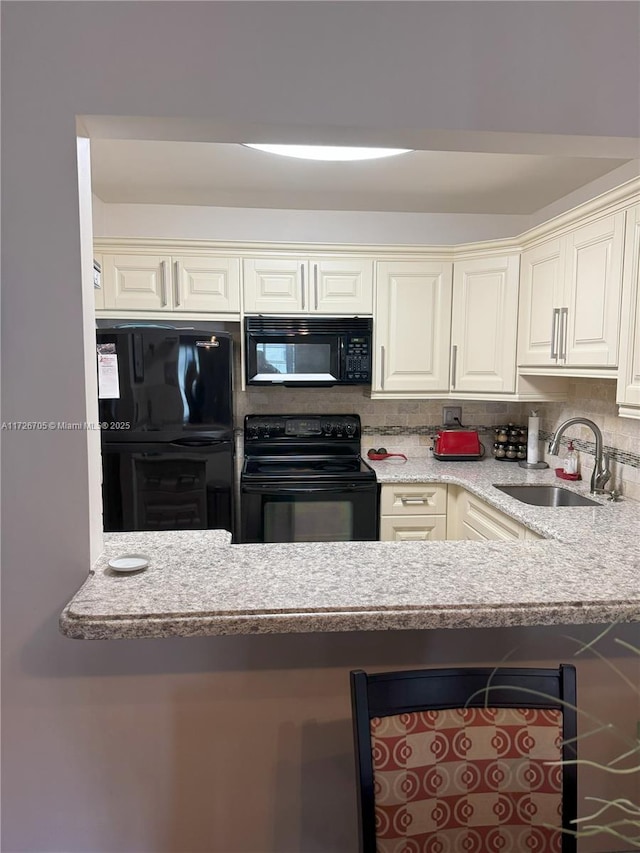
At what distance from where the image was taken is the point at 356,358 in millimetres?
2963

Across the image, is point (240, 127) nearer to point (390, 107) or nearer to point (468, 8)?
point (390, 107)

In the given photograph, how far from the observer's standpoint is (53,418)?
1170 mm

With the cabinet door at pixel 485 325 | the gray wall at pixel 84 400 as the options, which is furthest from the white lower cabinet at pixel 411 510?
the gray wall at pixel 84 400

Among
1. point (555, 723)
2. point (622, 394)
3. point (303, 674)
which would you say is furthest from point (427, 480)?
point (555, 723)

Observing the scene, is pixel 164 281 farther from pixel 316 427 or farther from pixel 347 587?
pixel 347 587

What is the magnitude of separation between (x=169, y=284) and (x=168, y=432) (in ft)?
2.85

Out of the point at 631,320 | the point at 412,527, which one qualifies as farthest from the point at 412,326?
the point at 631,320

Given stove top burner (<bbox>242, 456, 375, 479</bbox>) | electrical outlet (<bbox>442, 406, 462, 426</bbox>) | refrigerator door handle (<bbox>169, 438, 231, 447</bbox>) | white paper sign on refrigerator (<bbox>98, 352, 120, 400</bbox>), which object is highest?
white paper sign on refrigerator (<bbox>98, 352, 120, 400</bbox>)

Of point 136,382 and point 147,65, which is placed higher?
A: point 147,65

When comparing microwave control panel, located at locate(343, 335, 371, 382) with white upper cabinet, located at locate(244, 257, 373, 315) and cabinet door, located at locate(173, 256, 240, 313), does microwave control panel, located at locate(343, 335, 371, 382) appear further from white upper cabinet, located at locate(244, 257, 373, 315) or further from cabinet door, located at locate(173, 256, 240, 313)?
cabinet door, located at locate(173, 256, 240, 313)

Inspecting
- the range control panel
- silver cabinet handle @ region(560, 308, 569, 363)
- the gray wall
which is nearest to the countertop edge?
the gray wall

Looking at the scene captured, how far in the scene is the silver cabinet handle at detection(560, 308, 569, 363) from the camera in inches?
93.7

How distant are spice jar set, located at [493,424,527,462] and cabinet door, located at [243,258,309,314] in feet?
4.83

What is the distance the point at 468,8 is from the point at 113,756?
190 cm
